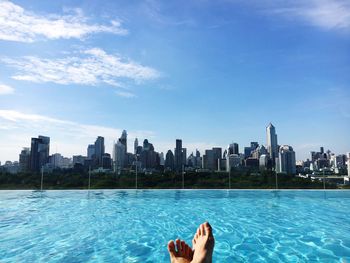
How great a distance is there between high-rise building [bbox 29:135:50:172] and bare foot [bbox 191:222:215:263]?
2004 cm

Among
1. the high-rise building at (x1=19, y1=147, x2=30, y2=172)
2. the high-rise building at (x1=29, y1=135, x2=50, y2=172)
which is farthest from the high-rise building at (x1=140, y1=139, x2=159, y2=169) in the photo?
the high-rise building at (x1=19, y1=147, x2=30, y2=172)

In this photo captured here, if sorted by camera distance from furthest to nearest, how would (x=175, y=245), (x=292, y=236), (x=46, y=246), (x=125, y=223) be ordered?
1. (x=125, y=223)
2. (x=292, y=236)
3. (x=46, y=246)
4. (x=175, y=245)

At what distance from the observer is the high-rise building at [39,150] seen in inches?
828

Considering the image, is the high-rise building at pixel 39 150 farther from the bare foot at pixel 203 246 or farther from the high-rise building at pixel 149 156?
the bare foot at pixel 203 246

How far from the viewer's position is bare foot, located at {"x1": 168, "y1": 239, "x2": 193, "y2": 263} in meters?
2.05

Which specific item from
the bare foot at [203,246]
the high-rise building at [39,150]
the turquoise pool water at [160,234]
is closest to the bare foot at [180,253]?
the bare foot at [203,246]

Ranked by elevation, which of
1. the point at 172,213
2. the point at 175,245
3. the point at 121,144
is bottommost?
the point at 172,213

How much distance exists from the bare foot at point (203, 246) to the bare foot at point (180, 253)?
59 millimetres

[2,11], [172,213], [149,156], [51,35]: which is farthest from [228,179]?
[149,156]

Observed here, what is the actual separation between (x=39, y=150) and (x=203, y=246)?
24.2 metres

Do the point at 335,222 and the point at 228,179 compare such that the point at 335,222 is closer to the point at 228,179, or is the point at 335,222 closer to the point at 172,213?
the point at 172,213

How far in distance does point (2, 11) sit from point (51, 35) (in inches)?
60.3

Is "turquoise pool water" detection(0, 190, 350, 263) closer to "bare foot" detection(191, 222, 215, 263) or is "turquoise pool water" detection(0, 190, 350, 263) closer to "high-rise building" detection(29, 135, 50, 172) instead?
"bare foot" detection(191, 222, 215, 263)

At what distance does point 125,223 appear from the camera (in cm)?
645
